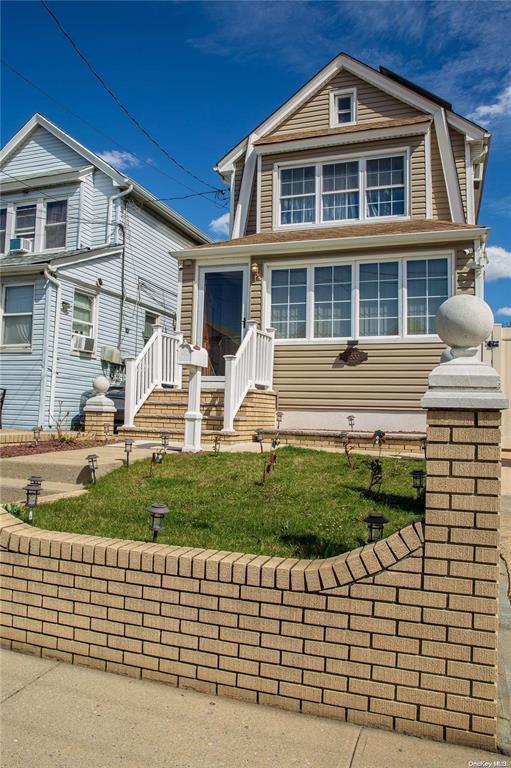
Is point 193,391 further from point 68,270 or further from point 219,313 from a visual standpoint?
point 68,270

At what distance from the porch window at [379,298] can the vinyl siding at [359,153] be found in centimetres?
175

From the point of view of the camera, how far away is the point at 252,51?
32.4 feet

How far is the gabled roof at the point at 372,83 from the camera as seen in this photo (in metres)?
11.6

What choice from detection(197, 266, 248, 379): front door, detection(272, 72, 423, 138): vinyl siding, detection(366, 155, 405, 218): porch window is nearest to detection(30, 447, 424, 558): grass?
detection(197, 266, 248, 379): front door

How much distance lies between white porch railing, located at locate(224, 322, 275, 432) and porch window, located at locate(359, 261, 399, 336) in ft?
6.20

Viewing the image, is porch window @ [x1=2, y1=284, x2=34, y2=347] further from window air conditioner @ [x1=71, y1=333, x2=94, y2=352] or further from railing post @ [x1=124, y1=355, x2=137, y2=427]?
railing post @ [x1=124, y1=355, x2=137, y2=427]

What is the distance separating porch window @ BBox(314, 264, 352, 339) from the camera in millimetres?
10766

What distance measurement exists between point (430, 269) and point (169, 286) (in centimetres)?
1056

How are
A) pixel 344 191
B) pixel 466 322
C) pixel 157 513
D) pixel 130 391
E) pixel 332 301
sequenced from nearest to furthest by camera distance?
pixel 466 322, pixel 157 513, pixel 130 391, pixel 332 301, pixel 344 191

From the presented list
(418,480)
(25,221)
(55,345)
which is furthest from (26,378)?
(418,480)

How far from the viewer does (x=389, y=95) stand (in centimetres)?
1200

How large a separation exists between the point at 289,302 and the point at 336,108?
4.99m

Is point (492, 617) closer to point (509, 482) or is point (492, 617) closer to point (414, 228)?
point (509, 482)

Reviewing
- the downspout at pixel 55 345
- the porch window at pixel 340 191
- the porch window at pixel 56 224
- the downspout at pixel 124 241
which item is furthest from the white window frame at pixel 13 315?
the porch window at pixel 340 191
